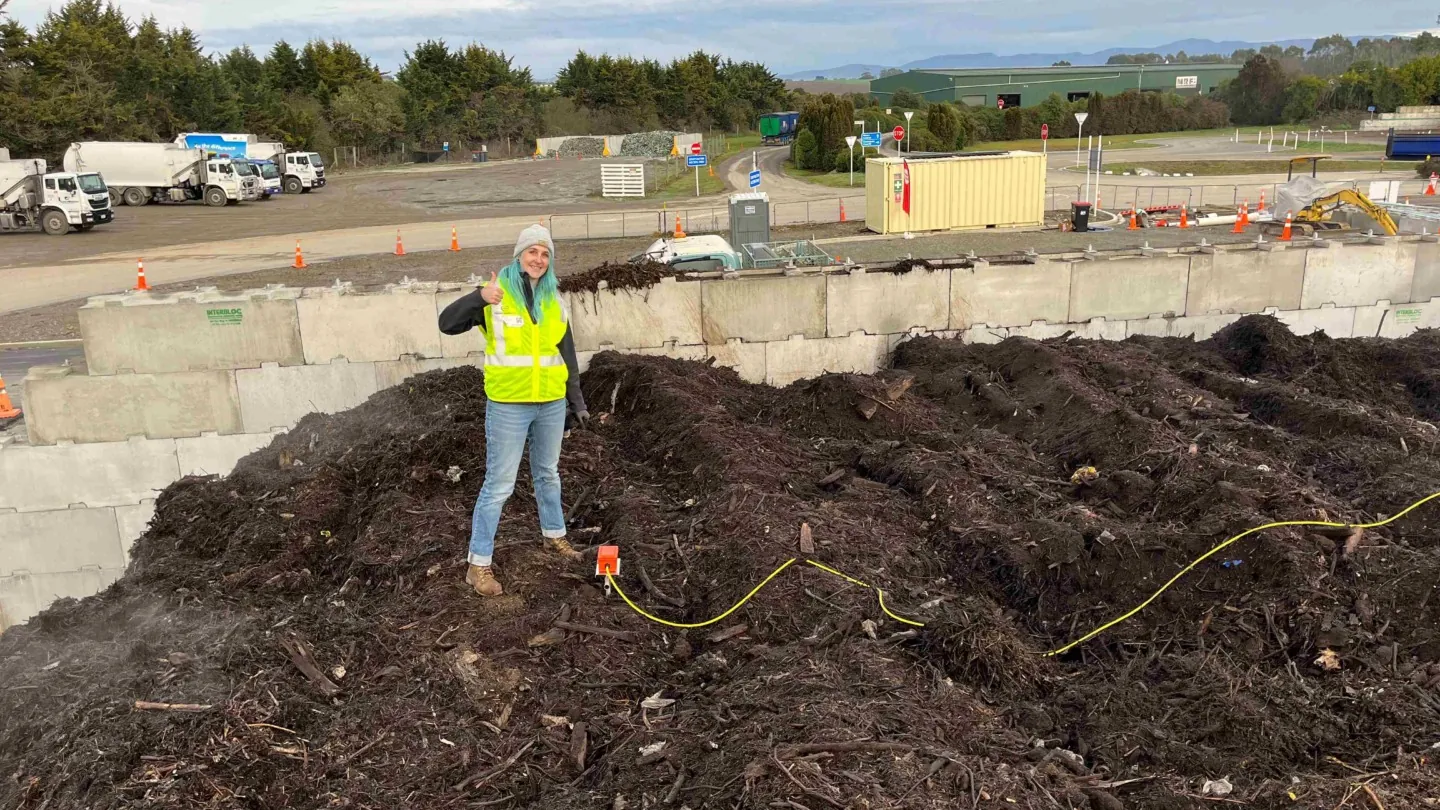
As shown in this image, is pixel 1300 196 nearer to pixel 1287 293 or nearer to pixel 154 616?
pixel 1287 293

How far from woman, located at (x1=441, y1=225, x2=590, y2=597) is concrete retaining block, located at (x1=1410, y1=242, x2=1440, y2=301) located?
441 inches

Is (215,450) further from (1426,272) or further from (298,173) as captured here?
(298,173)

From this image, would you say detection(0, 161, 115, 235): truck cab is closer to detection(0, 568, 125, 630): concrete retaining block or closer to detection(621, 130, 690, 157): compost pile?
detection(0, 568, 125, 630): concrete retaining block

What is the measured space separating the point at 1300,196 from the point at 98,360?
78.9 ft

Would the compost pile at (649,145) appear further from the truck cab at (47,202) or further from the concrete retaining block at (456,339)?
the concrete retaining block at (456,339)

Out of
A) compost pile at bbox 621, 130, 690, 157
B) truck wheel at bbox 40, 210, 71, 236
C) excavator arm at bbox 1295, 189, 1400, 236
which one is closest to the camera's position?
excavator arm at bbox 1295, 189, 1400, 236

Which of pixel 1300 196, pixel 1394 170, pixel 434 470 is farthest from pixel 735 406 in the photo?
pixel 1394 170

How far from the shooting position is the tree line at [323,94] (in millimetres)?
48625

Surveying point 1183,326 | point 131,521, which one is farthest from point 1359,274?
point 131,521

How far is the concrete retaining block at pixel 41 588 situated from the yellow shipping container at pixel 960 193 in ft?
60.8

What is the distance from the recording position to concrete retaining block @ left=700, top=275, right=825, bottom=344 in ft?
35.4

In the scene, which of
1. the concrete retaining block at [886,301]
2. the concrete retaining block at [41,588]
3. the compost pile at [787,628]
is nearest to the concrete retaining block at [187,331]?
the compost pile at [787,628]

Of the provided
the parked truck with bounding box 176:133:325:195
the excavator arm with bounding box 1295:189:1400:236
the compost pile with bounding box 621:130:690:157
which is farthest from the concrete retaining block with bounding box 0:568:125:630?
the compost pile with bounding box 621:130:690:157

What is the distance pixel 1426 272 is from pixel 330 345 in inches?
500
